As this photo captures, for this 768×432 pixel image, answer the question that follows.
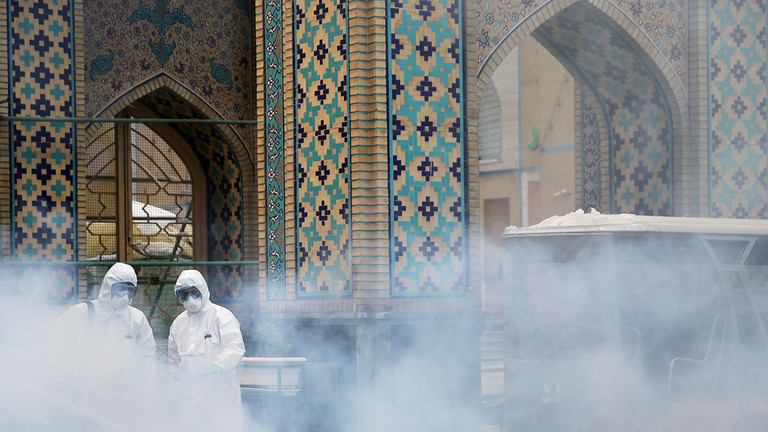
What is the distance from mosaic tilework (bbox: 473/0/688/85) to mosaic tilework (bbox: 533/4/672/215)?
0.22m

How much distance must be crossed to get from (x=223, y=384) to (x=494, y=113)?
14.4 m

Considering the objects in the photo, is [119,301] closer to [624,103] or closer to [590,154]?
[624,103]

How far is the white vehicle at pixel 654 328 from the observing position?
5664mm

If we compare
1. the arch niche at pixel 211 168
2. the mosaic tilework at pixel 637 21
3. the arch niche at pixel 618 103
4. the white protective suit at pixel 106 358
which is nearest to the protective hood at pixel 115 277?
the white protective suit at pixel 106 358

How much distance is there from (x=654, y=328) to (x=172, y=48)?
671 centimetres

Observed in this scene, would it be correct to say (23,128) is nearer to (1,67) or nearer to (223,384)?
(1,67)

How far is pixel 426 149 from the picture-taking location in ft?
24.9

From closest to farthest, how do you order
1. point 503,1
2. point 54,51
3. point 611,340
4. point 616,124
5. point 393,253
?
point 611,340 < point 393,253 < point 503,1 < point 54,51 < point 616,124

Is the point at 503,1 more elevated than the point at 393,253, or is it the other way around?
the point at 503,1

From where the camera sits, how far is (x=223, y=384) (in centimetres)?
580

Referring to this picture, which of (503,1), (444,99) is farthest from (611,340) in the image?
(503,1)

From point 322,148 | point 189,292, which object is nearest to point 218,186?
point 322,148

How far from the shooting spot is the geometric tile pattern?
349 inches

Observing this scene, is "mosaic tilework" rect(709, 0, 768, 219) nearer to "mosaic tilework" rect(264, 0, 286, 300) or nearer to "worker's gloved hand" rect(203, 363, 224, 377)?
"mosaic tilework" rect(264, 0, 286, 300)
